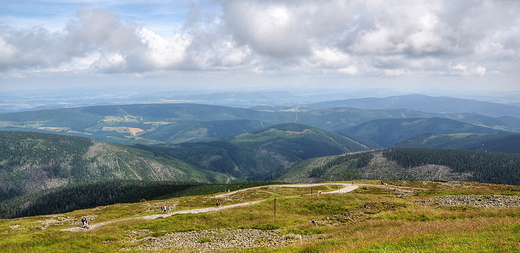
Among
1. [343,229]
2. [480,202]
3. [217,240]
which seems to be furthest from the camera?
[480,202]

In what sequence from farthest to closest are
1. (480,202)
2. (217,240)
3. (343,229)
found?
(480,202) < (343,229) < (217,240)

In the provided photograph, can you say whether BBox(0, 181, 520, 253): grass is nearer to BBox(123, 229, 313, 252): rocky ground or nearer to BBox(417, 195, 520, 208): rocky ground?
BBox(123, 229, 313, 252): rocky ground

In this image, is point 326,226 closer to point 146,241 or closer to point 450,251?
point 450,251

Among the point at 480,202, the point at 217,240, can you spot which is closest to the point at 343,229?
the point at 217,240

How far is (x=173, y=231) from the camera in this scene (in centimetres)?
4884

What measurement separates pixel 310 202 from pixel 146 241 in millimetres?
41754

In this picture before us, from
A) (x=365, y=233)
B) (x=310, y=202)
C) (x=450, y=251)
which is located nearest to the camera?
(x=450, y=251)

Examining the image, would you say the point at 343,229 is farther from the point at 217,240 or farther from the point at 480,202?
the point at 480,202

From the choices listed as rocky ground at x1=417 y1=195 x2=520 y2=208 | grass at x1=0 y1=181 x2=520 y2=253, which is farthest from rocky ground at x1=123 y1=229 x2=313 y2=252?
rocky ground at x1=417 y1=195 x2=520 y2=208

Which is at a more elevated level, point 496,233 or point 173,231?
point 496,233

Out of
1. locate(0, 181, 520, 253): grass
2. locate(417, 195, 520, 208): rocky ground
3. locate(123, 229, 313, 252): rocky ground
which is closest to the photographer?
locate(0, 181, 520, 253): grass

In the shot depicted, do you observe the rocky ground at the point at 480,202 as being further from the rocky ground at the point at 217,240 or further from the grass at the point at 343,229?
the rocky ground at the point at 217,240

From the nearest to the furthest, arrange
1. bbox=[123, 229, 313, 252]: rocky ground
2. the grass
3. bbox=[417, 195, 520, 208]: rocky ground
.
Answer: the grass, bbox=[123, 229, 313, 252]: rocky ground, bbox=[417, 195, 520, 208]: rocky ground

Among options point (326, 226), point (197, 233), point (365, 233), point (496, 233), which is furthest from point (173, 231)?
point (496, 233)
